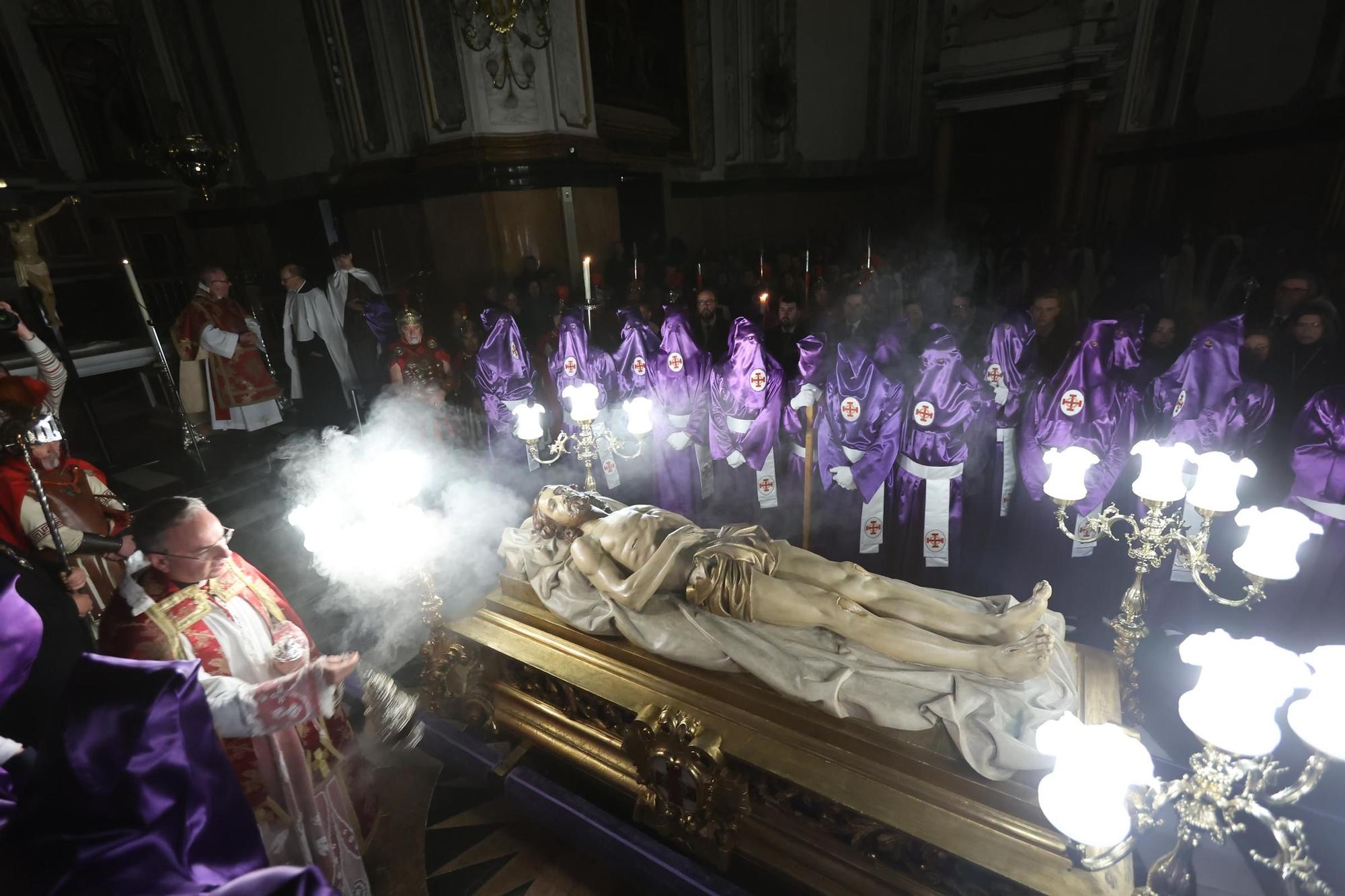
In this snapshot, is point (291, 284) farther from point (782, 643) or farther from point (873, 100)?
point (873, 100)

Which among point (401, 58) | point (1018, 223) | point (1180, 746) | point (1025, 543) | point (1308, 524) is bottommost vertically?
point (1180, 746)

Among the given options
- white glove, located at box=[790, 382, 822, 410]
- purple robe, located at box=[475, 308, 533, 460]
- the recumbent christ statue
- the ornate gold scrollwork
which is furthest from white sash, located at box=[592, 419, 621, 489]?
the ornate gold scrollwork

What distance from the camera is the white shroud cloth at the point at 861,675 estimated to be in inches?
113

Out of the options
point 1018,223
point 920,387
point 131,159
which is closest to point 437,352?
point 920,387

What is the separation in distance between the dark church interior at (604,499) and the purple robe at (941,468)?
0.16 feet

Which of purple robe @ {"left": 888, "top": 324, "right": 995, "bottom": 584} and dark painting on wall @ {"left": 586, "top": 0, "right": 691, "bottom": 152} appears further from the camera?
dark painting on wall @ {"left": 586, "top": 0, "right": 691, "bottom": 152}

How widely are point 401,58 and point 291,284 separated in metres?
4.48

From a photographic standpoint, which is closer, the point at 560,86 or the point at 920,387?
the point at 920,387

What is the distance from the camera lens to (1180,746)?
3.67 metres

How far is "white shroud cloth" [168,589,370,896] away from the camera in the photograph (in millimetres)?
2432

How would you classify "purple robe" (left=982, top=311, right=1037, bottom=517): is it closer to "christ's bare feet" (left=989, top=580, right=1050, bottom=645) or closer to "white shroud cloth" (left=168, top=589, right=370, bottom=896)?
"christ's bare feet" (left=989, top=580, right=1050, bottom=645)

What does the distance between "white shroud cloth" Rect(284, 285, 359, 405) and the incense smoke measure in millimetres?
1006

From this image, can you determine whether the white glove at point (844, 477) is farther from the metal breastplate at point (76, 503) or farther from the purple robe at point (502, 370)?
the metal breastplate at point (76, 503)

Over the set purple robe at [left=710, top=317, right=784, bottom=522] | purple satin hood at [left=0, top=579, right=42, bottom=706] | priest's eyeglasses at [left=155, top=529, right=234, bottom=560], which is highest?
purple satin hood at [left=0, top=579, right=42, bottom=706]
